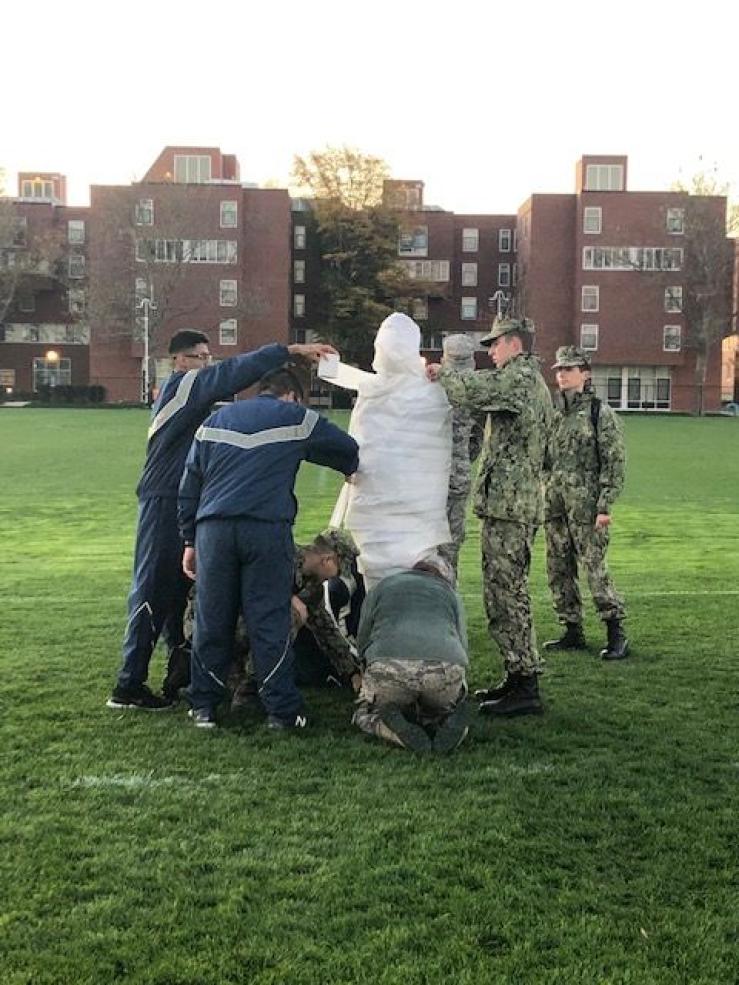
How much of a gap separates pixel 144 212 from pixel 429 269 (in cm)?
2083

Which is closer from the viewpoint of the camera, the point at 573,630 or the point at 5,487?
the point at 573,630

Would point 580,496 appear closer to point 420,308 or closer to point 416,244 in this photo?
point 420,308

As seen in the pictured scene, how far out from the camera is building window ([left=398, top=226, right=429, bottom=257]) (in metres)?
74.9

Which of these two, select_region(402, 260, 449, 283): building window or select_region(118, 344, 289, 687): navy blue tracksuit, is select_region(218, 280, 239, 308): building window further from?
select_region(118, 344, 289, 687): navy blue tracksuit

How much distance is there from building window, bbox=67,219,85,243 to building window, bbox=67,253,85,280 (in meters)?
1.30

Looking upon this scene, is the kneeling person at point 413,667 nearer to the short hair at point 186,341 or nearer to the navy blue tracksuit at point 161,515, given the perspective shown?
the navy blue tracksuit at point 161,515

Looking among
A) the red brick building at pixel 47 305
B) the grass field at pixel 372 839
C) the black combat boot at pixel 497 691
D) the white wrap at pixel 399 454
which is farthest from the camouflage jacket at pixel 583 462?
the red brick building at pixel 47 305

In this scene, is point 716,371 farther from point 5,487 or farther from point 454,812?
point 454,812

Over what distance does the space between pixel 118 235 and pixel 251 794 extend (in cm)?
6700

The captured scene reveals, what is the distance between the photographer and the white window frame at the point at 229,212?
67375 millimetres

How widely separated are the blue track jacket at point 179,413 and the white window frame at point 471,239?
7298 centimetres

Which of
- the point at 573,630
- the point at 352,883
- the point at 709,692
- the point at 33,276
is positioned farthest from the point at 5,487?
the point at 33,276

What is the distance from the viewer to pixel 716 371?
70188mm

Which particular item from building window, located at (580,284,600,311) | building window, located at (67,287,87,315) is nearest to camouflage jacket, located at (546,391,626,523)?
building window, located at (580,284,600,311)
